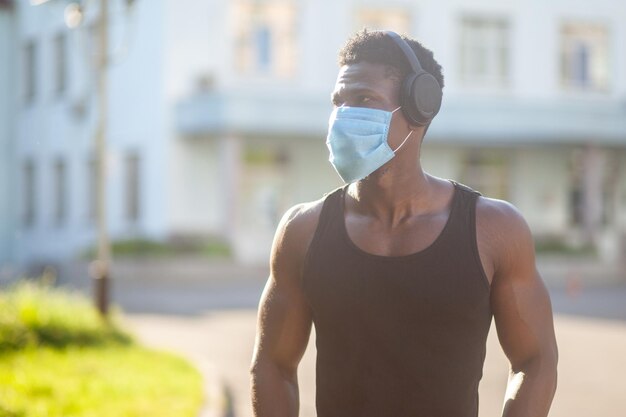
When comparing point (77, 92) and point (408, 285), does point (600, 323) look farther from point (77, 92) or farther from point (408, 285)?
point (77, 92)

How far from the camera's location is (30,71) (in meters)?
39.1

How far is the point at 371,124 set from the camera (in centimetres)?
306

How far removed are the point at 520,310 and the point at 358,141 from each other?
0.62 metres

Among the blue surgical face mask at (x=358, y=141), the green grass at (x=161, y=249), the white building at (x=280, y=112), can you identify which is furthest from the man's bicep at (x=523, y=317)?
the white building at (x=280, y=112)

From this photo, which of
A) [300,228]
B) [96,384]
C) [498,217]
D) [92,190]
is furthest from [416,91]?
[92,190]

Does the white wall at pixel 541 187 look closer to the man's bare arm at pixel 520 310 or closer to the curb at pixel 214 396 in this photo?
the curb at pixel 214 396

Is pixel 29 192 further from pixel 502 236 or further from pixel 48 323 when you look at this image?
pixel 502 236

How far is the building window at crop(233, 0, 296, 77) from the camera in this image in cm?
3203

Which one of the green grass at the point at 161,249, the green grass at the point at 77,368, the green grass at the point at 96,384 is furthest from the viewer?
the green grass at the point at 161,249

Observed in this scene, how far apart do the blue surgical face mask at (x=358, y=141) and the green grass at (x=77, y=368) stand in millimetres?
5333

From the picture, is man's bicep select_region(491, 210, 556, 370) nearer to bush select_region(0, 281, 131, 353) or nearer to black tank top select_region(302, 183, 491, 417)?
black tank top select_region(302, 183, 491, 417)

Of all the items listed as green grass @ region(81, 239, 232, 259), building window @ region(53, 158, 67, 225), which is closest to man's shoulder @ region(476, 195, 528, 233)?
green grass @ region(81, 239, 232, 259)

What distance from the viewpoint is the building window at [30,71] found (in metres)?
38.8

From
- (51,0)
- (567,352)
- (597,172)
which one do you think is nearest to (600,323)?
(567,352)
